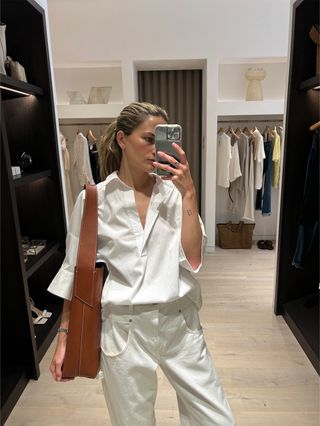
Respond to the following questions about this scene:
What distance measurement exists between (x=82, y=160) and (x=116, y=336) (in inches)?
114

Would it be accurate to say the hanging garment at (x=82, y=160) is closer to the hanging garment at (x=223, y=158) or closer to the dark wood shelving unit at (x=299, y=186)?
the hanging garment at (x=223, y=158)

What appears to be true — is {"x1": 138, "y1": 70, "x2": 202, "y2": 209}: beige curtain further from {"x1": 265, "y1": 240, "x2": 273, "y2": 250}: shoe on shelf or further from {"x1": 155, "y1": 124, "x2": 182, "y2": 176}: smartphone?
{"x1": 155, "y1": 124, "x2": 182, "y2": 176}: smartphone

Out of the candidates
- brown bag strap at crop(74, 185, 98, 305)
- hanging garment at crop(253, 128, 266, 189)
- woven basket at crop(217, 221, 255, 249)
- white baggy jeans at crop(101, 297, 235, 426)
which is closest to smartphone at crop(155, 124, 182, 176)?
brown bag strap at crop(74, 185, 98, 305)

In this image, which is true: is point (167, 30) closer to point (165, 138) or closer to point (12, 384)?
point (165, 138)

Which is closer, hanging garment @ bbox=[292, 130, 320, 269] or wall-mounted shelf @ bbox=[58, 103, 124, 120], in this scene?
hanging garment @ bbox=[292, 130, 320, 269]

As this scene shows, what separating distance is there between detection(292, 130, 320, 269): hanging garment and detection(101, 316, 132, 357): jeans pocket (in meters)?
1.44

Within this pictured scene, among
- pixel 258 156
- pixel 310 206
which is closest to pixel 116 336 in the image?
pixel 310 206

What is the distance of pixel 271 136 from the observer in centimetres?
352

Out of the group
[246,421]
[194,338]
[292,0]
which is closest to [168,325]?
[194,338]

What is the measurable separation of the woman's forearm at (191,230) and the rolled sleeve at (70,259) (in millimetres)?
307

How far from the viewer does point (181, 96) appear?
395 cm

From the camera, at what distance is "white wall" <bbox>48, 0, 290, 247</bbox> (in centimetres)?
309

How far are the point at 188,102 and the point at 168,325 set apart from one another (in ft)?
11.6

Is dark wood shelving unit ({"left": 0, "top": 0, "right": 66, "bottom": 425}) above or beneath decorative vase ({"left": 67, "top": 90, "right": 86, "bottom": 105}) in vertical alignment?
beneath
